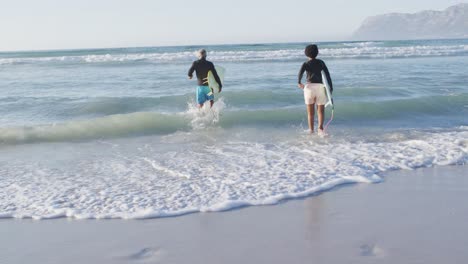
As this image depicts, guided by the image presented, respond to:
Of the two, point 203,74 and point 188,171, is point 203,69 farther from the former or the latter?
point 188,171

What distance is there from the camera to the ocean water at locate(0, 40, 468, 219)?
495 centimetres

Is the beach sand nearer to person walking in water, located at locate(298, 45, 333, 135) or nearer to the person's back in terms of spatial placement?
person walking in water, located at locate(298, 45, 333, 135)

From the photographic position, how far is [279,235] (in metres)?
3.80

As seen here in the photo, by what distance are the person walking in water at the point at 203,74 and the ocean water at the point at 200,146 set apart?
0.41 metres

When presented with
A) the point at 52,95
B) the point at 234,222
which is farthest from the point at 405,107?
the point at 52,95

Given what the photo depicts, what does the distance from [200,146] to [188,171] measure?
1.65 meters

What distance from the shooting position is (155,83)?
1634 centimetres

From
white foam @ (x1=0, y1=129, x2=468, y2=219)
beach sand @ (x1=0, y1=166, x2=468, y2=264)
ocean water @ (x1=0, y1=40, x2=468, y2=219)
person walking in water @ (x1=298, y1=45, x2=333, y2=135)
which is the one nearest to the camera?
beach sand @ (x1=0, y1=166, x2=468, y2=264)

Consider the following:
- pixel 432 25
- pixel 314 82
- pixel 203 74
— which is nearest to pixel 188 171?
pixel 314 82

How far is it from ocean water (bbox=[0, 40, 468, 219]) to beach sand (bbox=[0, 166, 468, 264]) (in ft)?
1.05

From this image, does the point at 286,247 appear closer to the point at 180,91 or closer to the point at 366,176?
the point at 366,176

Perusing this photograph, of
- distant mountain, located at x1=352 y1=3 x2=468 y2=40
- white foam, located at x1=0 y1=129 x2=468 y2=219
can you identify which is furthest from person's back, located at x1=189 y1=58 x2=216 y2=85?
distant mountain, located at x1=352 y1=3 x2=468 y2=40

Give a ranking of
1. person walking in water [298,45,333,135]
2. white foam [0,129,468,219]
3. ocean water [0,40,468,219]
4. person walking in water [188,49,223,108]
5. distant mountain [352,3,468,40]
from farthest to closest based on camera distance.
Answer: distant mountain [352,3,468,40] < person walking in water [188,49,223,108] < person walking in water [298,45,333,135] < ocean water [0,40,468,219] < white foam [0,129,468,219]

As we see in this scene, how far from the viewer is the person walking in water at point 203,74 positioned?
930 cm
